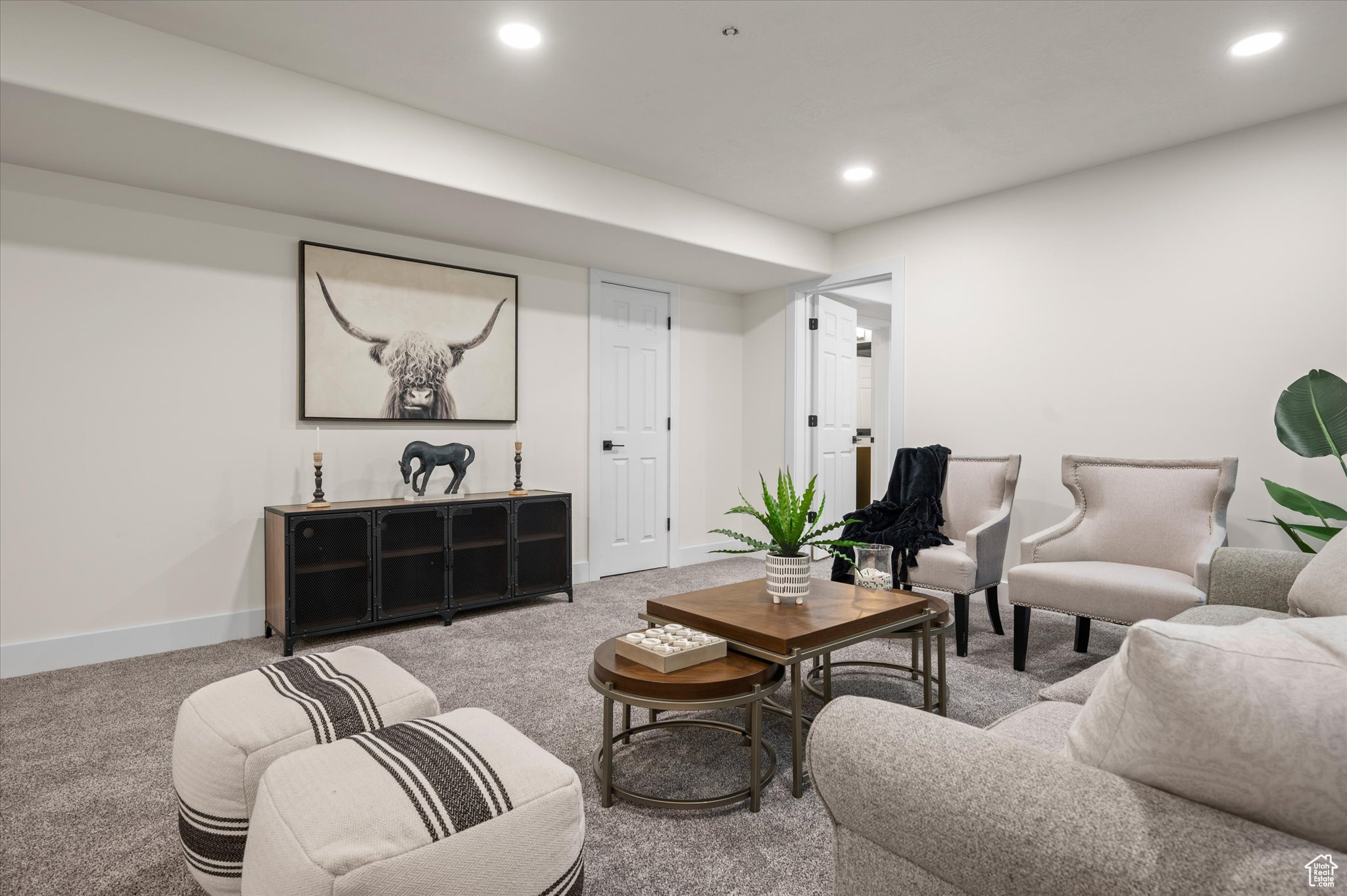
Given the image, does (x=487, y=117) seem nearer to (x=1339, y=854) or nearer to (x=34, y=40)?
(x=34, y=40)

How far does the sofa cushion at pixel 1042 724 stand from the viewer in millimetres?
1331

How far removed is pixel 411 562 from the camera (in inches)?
146

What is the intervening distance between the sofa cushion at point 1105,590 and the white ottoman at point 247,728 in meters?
2.44

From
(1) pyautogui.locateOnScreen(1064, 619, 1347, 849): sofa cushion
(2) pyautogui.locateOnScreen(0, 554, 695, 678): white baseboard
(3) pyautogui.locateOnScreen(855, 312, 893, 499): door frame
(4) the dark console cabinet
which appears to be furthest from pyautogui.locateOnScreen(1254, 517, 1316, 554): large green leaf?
(2) pyautogui.locateOnScreen(0, 554, 695, 678): white baseboard

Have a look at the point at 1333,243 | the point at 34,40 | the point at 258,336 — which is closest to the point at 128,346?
the point at 258,336

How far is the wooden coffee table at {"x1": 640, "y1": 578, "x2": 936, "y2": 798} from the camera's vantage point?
1918mm

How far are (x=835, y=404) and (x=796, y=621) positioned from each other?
3.74 m

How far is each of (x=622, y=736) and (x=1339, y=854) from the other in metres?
1.79

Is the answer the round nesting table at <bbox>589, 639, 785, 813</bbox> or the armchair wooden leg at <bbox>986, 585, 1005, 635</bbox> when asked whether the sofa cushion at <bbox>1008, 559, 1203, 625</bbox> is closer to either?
the armchair wooden leg at <bbox>986, 585, 1005, 635</bbox>

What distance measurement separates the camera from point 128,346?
3230 millimetres

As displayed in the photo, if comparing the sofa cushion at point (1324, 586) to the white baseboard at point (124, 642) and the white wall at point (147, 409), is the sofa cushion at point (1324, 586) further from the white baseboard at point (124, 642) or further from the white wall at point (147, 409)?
the white baseboard at point (124, 642)

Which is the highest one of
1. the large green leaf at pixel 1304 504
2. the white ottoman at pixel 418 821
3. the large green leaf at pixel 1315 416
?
the large green leaf at pixel 1315 416

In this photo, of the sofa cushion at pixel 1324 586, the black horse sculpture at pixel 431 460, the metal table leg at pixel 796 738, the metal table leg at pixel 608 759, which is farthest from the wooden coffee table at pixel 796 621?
the black horse sculpture at pixel 431 460

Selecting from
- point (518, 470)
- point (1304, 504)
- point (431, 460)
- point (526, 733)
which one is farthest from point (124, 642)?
point (1304, 504)
